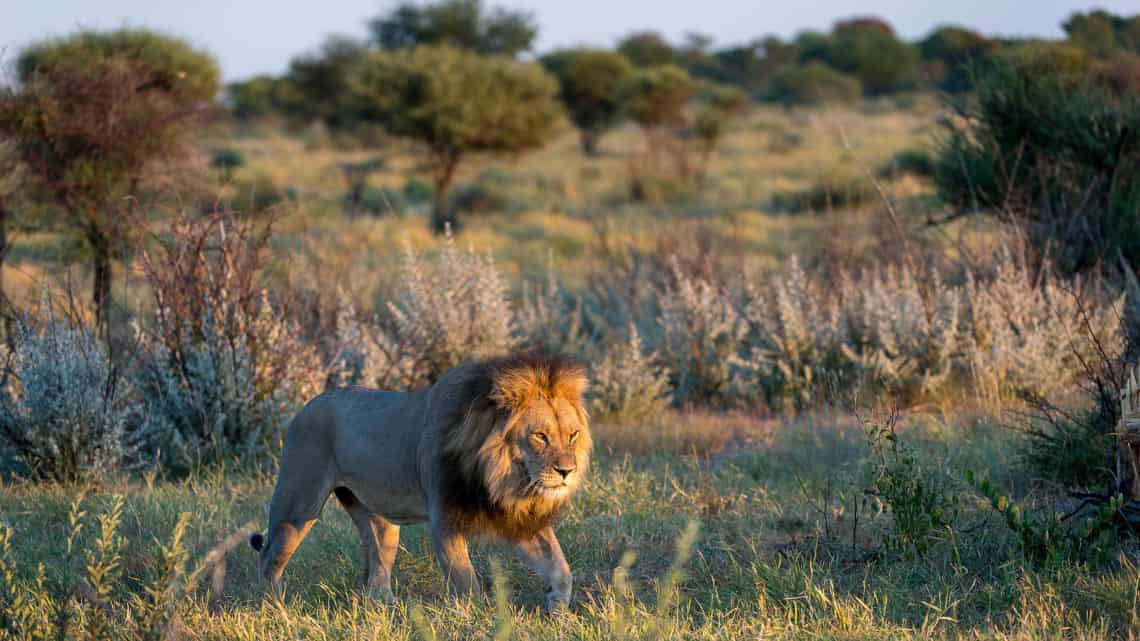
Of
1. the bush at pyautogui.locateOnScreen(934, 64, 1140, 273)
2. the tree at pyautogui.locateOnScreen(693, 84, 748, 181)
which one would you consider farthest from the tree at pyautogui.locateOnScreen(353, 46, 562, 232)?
the bush at pyautogui.locateOnScreen(934, 64, 1140, 273)

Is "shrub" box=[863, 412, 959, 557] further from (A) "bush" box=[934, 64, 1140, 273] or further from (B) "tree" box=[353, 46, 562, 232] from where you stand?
(B) "tree" box=[353, 46, 562, 232]

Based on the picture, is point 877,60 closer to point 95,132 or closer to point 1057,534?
point 95,132

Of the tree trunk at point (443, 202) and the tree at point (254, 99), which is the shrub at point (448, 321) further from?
the tree at point (254, 99)

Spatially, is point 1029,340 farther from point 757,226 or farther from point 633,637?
point 757,226

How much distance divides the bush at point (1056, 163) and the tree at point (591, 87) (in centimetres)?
2595

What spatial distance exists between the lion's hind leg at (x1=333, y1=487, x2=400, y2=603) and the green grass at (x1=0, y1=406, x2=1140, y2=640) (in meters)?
0.13

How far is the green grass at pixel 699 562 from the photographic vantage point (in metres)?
4.58

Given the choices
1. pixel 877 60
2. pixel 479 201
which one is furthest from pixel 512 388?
pixel 877 60

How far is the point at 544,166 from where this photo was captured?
114ft

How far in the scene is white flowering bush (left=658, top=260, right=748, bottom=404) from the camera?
389 inches

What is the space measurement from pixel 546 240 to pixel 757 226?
144 inches

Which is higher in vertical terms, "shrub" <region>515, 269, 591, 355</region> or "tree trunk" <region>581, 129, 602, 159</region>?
"shrub" <region>515, 269, 591, 355</region>

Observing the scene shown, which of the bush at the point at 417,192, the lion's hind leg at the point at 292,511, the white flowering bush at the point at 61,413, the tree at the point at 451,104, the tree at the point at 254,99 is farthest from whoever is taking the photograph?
the tree at the point at 254,99

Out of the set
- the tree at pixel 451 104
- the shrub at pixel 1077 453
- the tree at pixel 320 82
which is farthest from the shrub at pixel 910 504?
the tree at pixel 320 82
